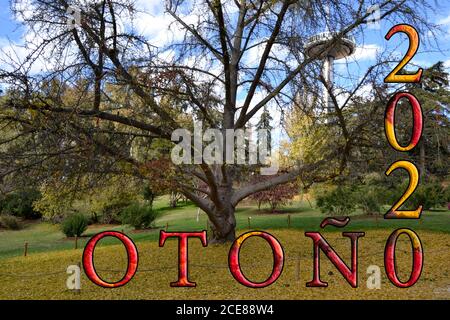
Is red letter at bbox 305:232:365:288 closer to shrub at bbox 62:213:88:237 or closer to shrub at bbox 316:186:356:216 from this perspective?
shrub at bbox 316:186:356:216

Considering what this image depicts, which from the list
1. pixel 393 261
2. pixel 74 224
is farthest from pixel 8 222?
pixel 393 261

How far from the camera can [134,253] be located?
7105mm

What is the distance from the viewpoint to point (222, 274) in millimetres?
7598

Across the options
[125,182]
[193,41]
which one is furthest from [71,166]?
[193,41]

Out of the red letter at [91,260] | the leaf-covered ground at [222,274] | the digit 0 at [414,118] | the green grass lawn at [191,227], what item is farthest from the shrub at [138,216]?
the digit 0 at [414,118]

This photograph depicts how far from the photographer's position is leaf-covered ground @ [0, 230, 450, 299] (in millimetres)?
6270

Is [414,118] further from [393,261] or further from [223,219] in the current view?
[223,219]

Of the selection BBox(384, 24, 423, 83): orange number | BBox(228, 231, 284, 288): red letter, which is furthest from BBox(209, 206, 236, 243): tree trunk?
BBox(384, 24, 423, 83): orange number

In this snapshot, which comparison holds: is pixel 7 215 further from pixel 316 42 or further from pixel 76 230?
pixel 316 42

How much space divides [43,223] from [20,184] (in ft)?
65.4

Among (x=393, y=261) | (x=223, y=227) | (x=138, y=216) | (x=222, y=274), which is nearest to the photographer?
(x=393, y=261)

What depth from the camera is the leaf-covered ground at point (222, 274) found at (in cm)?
627

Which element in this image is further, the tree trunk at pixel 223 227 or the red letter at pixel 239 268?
the tree trunk at pixel 223 227

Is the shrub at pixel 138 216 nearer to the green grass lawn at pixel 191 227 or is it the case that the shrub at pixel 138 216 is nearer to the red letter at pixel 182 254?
the green grass lawn at pixel 191 227
